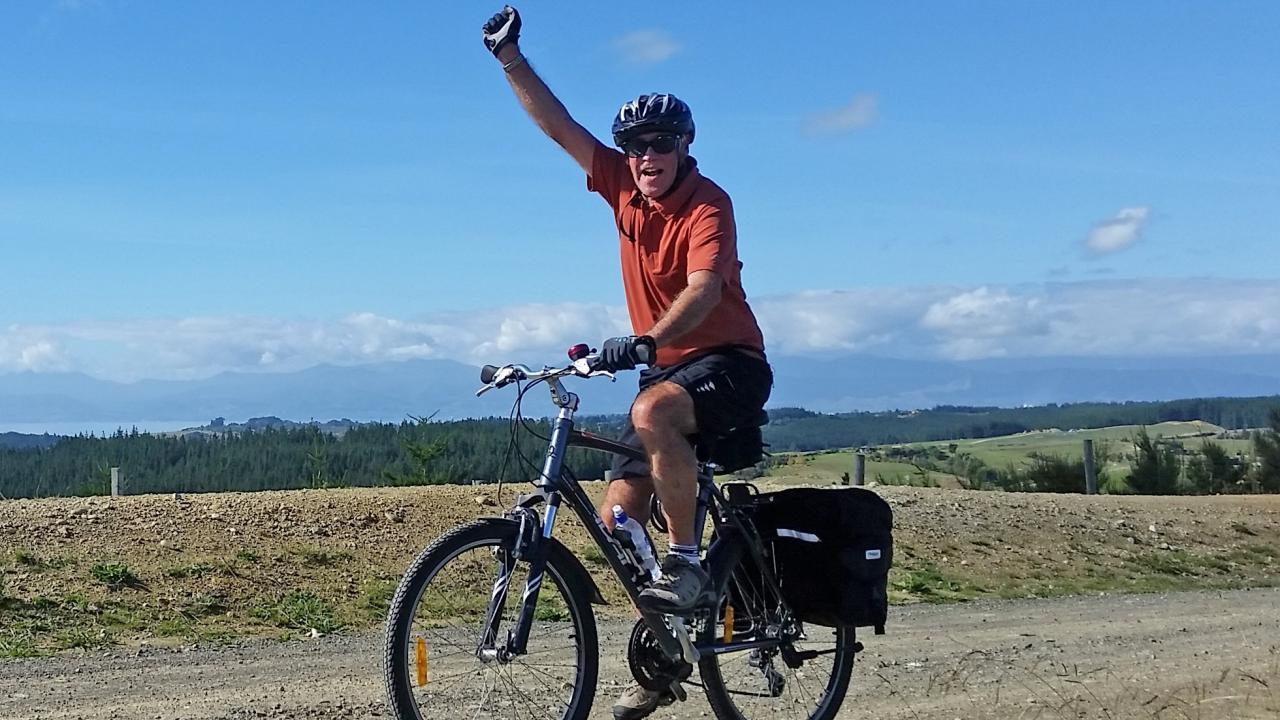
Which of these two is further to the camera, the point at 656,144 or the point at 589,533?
the point at 656,144

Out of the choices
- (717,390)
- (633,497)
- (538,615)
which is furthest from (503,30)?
(538,615)

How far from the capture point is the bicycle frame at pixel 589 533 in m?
5.19

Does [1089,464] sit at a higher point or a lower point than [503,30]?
lower

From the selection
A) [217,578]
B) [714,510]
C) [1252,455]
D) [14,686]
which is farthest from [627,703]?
[1252,455]

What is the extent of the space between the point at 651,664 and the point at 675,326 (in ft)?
4.63

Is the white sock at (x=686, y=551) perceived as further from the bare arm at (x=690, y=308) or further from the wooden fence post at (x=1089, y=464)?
the wooden fence post at (x=1089, y=464)

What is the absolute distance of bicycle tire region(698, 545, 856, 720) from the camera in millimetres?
6027

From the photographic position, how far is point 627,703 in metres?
5.93

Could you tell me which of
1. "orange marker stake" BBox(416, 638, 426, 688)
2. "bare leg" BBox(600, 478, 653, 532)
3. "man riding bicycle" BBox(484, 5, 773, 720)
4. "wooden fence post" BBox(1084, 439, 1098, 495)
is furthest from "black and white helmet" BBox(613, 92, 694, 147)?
"wooden fence post" BBox(1084, 439, 1098, 495)

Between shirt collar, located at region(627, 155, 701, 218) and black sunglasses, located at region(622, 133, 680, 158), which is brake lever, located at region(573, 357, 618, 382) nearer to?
shirt collar, located at region(627, 155, 701, 218)

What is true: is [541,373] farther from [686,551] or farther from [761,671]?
[761,671]

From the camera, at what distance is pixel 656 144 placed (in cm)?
571

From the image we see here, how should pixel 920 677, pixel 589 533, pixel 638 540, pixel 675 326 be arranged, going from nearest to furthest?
pixel 675 326 < pixel 589 533 < pixel 638 540 < pixel 920 677

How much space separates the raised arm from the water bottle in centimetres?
152
